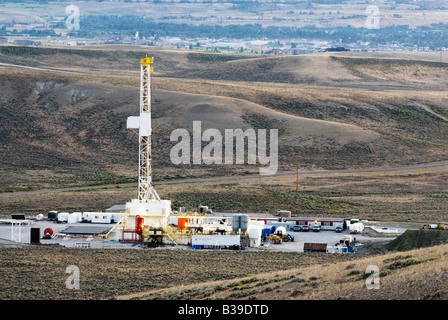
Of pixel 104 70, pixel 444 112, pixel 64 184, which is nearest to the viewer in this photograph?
pixel 64 184

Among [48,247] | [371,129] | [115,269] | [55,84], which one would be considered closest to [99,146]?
[55,84]

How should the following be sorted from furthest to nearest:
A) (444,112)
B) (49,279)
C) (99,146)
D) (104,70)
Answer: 1. (104,70)
2. (444,112)
3. (99,146)
4. (49,279)

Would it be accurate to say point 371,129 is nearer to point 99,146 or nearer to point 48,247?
point 99,146

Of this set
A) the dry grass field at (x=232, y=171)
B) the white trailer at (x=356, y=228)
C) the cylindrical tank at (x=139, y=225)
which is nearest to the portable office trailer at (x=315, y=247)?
the dry grass field at (x=232, y=171)

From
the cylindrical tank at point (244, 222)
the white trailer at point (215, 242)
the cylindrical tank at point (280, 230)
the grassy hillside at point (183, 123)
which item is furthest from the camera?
the grassy hillside at point (183, 123)

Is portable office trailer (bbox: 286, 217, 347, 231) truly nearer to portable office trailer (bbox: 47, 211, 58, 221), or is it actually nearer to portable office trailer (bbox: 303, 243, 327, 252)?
portable office trailer (bbox: 303, 243, 327, 252)

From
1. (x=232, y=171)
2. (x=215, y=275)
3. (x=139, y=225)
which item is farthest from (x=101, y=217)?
(x=232, y=171)

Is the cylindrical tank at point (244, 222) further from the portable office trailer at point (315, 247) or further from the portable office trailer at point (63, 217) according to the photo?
the portable office trailer at point (63, 217)
